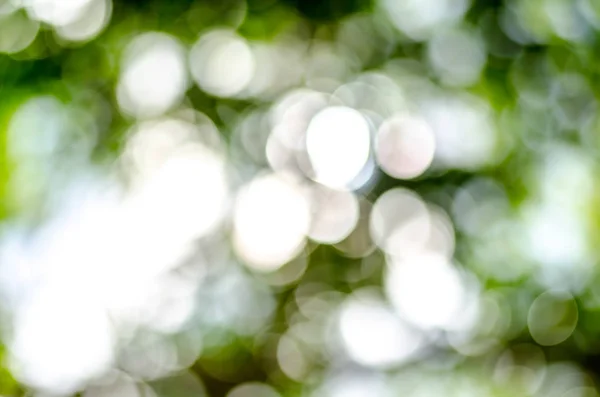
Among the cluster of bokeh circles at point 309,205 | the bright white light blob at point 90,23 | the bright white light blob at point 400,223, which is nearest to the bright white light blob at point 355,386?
the cluster of bokeh circles at point 309,205

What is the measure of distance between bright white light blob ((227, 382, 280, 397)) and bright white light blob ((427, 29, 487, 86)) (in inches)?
52.5

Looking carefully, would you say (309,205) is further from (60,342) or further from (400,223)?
(60,342)

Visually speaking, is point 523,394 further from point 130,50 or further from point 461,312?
point 130,50

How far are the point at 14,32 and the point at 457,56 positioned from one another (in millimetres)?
810

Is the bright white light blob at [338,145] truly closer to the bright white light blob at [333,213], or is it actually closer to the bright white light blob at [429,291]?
the bright white light blob at [333,213]

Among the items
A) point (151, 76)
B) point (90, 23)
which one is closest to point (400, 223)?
point (151, 76)

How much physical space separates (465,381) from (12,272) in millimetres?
1147

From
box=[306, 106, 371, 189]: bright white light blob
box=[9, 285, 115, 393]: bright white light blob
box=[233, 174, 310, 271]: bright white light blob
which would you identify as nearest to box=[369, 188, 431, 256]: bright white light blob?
box=[306, 106, 371, 189]: bright white light blob

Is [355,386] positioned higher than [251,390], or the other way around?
[355,386]

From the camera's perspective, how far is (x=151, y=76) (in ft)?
5.37

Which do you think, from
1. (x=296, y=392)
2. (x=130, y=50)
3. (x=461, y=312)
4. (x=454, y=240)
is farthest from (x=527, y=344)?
(x=130, y=50)

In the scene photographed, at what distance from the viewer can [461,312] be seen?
1.91 m

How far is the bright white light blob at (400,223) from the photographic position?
6.18ft

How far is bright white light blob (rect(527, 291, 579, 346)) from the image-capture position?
1.67 metres
